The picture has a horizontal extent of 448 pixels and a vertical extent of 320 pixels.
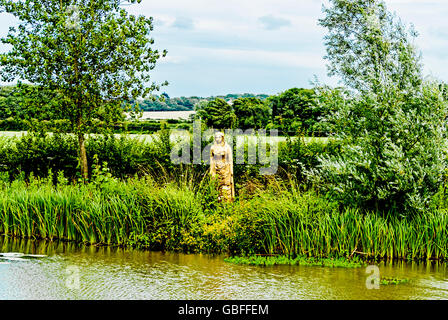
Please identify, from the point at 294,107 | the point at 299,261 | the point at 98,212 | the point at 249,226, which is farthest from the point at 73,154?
the point at 294,107

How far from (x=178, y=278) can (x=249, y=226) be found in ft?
7.58

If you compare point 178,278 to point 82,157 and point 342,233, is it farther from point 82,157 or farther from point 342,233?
point 82,157

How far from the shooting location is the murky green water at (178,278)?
25.7ft

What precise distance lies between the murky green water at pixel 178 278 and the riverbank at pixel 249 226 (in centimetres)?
50

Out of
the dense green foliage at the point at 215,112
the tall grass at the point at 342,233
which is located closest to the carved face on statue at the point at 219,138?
the tall grass at the point at 342,233

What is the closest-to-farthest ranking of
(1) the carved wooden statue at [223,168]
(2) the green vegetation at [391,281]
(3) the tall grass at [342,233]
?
(2) the green vegetation at [391,281] → (3) the tall grass at [342,233] → (1) the carved wooden statue at [223,168]

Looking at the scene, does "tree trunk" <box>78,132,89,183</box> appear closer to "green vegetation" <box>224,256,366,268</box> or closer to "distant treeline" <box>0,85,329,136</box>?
"distant treeline" <box>0,85,329,136</box>

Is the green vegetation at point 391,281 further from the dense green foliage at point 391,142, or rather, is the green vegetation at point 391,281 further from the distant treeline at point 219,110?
the distant treeline at point 219,110

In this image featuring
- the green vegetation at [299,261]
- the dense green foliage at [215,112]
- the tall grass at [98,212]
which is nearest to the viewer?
the green vegetation at [299,261]

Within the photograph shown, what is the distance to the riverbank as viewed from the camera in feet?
34.2

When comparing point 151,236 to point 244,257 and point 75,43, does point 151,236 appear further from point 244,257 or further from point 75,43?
point 75,43

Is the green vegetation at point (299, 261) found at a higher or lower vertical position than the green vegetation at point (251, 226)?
lower

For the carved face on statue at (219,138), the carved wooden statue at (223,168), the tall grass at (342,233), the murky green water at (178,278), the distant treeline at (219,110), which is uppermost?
the distant treeline at (219,110)

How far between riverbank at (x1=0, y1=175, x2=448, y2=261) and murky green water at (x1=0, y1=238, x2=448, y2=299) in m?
0.50
